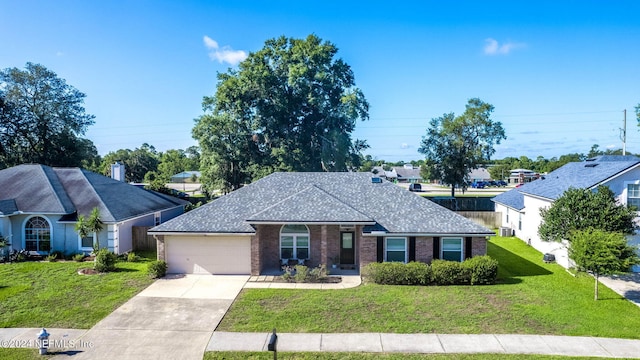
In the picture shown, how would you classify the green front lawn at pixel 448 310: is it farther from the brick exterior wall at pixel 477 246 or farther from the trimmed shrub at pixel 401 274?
the brick exterior wall at pixel 477 246

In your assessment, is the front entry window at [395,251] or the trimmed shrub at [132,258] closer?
the front entry window at [395,251]

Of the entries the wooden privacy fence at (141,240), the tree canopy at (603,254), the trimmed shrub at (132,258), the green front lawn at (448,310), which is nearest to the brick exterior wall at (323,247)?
the green front lawn at (448,310)

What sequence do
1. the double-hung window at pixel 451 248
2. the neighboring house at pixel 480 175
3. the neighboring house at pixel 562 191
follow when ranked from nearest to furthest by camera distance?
1. the double-hung window at pixel 451 248
2. the neighboring house at pixel 562 191
3. the neighboring house at pixel 480 175

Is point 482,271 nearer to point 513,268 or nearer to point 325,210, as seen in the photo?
point 513,268

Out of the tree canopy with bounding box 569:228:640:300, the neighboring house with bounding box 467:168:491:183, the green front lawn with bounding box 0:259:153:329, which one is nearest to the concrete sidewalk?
the tree canopy with bounding box 569:228:640:300

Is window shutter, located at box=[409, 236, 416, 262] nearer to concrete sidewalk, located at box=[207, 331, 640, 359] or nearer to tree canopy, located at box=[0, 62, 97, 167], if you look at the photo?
concrete sidewalk, located at box=[207, 331, 640, 359]

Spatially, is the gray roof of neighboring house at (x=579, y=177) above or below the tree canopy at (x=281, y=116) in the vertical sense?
below

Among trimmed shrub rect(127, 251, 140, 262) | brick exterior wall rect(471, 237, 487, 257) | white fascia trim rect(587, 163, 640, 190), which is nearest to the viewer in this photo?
brick exterior wall rect(471, 237, 487, 257)
